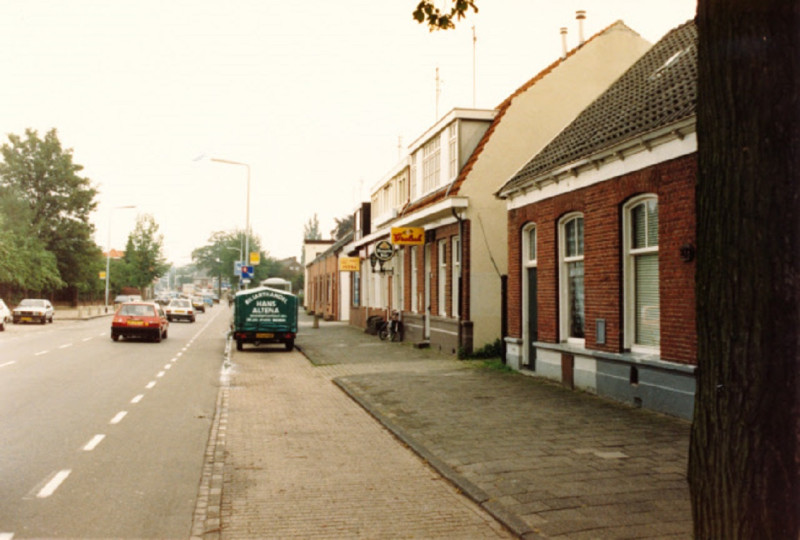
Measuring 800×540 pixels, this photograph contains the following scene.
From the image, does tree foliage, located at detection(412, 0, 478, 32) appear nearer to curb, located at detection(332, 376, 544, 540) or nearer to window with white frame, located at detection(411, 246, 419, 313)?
curb, located at detection(332, 376, 544, 540)

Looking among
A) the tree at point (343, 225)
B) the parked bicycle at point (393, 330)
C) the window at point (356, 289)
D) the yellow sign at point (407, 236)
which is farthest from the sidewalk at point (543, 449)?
the tree at point (343, 225)

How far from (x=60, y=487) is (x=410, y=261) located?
20090 millimetres

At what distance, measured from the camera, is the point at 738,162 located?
3.40 meters

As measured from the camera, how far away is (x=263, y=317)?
2386cm

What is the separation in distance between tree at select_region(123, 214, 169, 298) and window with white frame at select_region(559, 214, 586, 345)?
71.2m

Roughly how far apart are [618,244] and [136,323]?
20.2 meters

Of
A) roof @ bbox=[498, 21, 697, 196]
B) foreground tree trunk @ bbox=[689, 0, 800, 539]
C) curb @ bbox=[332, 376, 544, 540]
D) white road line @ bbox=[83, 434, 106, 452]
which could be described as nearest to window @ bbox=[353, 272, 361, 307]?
roof @ bbox=[498, 21, 697, 196]

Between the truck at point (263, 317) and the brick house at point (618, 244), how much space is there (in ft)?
31.1

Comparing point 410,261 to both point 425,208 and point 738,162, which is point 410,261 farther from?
point 738,162

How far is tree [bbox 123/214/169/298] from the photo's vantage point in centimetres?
7869

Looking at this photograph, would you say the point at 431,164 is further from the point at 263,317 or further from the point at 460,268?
the point at 263,317

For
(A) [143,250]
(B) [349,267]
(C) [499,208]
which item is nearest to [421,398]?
(C) [499,208]

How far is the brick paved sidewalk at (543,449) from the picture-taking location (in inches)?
223

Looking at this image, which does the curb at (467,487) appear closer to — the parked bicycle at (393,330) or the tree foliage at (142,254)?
the parked bicycle at (393,330)
